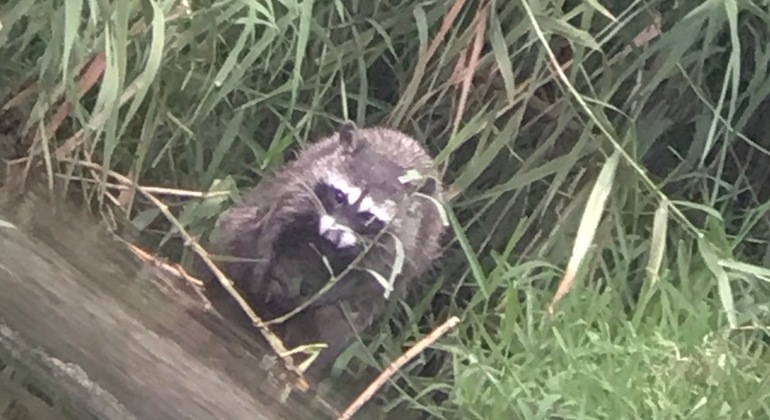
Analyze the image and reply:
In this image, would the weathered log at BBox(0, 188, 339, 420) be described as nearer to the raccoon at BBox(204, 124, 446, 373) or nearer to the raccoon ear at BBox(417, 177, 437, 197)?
the raccoon at BBox(204, 124, 446, 373)

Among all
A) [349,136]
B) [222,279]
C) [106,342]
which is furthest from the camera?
[349,136]

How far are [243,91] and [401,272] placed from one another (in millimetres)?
251

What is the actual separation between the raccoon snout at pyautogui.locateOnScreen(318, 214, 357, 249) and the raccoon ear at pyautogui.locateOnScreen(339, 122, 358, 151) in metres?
0.10

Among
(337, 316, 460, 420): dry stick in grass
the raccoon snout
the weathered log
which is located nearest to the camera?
the weathered log

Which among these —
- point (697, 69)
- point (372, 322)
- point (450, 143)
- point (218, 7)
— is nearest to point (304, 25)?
point (218, 7)

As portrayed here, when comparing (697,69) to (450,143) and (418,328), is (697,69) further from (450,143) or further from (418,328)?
(418,328)

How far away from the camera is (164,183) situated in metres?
1.20

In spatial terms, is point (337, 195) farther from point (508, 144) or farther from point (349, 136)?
point (508, 144)

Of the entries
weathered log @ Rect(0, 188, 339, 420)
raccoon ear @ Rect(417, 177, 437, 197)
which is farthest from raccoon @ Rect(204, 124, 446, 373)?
weathered log @ Rect(0, 188, 339, 420)

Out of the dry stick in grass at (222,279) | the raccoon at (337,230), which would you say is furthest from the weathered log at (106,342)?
the raccoon at (337,230)

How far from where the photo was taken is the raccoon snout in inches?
44.6

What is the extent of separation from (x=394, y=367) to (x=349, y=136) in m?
0.25

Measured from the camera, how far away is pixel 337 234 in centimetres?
114

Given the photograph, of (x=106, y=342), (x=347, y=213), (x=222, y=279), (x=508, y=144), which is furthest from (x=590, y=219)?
(x=106, y=342)
